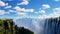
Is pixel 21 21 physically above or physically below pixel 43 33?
above

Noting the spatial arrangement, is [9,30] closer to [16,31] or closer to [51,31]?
[16,31]

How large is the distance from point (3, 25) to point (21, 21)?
2256 mm

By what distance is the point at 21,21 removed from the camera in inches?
448

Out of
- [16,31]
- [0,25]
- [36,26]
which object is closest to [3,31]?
[0,25]

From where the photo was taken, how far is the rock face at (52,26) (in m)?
11.0

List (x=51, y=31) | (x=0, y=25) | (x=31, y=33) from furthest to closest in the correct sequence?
(x=51, y=31) < (x=31, y=33) < (x=0, y=25)

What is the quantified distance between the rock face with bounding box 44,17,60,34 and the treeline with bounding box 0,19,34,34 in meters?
1.57

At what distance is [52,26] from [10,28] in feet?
9.70

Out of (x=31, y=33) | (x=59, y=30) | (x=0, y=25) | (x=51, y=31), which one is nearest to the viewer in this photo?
(x=0, y=25)

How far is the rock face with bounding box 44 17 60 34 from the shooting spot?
1101 centimetres

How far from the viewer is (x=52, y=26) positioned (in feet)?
38.0

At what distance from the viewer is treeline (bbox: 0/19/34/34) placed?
30.1 ft

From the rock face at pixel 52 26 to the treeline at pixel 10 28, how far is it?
157 cm

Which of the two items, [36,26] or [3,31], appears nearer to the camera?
[3,31]
